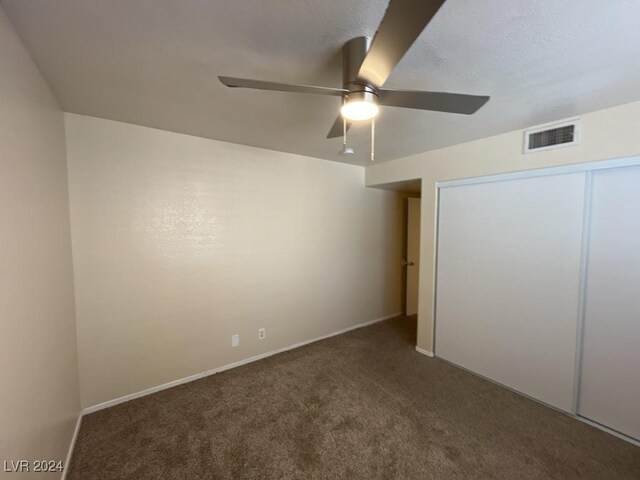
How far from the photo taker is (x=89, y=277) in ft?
6.49

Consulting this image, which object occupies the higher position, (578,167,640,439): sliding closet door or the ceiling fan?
the ceiling fan

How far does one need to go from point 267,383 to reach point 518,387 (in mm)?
2221

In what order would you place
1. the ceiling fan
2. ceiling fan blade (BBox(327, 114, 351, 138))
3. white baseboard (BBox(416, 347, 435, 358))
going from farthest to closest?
1. white baseboard (BBox(416, 347, 435, 358))
2. ceiling fan blade (BBox(327, 114, 351, 138))
3. the ceiling fan

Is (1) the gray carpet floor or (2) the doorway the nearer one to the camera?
(1) the gray carpet floor

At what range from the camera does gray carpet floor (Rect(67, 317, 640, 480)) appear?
1.57m

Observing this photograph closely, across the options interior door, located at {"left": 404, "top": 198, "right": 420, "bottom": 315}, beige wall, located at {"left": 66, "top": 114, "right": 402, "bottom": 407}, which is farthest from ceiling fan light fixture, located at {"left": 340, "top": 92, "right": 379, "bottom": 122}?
interior door, located at {"left": 404, "top": 198, "right": 420, "bottom": 315}

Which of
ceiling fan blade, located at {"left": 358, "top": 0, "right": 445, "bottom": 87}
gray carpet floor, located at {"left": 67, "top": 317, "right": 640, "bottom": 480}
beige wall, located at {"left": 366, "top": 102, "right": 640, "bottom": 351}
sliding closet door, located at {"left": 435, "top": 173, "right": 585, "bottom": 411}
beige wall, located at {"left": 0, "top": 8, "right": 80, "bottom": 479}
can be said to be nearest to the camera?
ceiling fan blade, located at {"left": 358, "top": 0, "right": 445, "bottom": 87}

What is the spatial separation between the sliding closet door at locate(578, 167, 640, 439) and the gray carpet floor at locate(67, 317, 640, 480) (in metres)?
0.22

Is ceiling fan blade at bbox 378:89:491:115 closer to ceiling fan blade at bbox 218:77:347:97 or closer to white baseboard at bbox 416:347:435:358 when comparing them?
ceiling fan blade at bbox 218:77:347:97

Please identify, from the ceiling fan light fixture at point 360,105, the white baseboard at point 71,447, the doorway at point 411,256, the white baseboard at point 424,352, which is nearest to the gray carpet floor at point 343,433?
the white baseboard at point 71,447

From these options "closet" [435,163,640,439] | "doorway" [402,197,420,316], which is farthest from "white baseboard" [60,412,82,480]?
"doorway" [402,197,420,316]

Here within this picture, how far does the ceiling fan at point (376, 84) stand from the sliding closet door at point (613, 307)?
1502 millimetres

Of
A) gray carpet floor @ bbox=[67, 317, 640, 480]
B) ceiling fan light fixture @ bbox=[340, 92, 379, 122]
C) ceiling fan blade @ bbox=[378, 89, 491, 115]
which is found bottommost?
gray carpet floor @ bbox=[67, 317, 640, 480]

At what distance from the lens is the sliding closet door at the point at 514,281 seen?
2.03 metres
